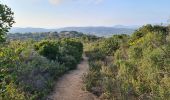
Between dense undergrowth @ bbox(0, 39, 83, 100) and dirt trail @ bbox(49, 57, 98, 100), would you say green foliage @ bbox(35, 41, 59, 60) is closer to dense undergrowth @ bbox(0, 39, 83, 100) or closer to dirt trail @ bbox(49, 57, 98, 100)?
dense undergrowth @ bbox(0, 39, 83, 100)

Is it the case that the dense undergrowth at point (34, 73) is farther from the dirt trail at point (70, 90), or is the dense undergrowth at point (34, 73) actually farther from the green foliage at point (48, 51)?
the dirt trail at point (70, 90)

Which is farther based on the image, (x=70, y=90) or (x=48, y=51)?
(x=48, y=51)

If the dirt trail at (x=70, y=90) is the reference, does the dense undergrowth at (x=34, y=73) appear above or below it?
above

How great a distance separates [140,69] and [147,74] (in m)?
1.02

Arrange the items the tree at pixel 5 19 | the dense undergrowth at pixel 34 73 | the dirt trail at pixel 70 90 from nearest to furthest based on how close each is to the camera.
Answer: the tree at pixel 5 19 → the dense undergrowth at pixel 34 73 → the dirt trail at pixel 70 90

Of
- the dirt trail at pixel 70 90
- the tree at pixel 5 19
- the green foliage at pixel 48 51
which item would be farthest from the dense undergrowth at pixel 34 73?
the tree at pixel 5 19

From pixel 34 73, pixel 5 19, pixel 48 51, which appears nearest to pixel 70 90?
pixel 34 73

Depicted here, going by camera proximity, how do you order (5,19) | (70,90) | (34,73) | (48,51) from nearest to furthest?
(5,19) → (34,73) → (70,90) → (48,51)

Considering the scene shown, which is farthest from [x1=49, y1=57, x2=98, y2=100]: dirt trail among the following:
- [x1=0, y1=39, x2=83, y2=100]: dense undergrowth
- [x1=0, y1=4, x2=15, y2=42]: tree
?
[x1=0, y1=4, x2=15, y2=42]: tree

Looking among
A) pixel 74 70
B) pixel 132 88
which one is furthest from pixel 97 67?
pixel 132 88

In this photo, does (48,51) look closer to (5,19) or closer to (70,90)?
(70,90)

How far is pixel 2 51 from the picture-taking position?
5535mm

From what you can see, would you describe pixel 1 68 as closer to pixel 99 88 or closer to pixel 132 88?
pixel 132 88

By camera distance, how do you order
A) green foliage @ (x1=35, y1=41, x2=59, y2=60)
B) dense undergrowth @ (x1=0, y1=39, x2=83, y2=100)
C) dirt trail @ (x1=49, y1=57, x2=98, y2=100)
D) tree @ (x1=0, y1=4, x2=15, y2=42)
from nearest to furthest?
1. tree @ (x1=0, y1=4, x2=15, y2=42)
2. dense undergrowth @ (x1=0, y1=39, x2=83, y2=100)
3. dirt trail @ (x1=49, y1=57, x2=98, y2=100)
4. green foliage @ (x1=35, y1=41, x2=59, y2=60)
